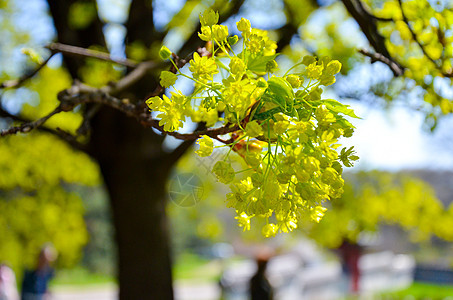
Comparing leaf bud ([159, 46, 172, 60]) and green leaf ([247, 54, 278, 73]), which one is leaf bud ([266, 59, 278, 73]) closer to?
green leaf ([247, 54, 278, 73])

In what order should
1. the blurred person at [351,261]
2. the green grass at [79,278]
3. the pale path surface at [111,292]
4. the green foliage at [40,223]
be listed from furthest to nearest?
the green grass at [79,278] < the pale path surface at [111,292] < the blurred person at [351,261] < the green foliage at [40,223]

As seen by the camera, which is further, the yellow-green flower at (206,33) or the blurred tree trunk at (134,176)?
the blurred tree trunk at (134,176)

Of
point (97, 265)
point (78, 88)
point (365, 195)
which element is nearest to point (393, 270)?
point (365, 195)

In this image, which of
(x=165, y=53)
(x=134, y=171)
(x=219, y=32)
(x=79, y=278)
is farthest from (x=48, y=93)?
(x=79, y=278)

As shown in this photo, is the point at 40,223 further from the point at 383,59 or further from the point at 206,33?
the point at 206,33

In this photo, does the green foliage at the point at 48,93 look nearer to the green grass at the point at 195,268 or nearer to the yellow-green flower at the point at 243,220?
the yellow-green flower at the point at 243,220

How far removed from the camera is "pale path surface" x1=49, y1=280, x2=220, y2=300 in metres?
13.0

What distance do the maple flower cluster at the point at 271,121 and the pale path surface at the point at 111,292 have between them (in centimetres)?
1195

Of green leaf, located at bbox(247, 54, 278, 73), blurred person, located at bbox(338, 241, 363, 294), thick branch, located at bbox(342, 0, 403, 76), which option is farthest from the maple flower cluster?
blurred person, located at bbox(338, 241, 363, 294)

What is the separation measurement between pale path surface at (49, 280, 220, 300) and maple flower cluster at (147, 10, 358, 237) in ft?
39.2

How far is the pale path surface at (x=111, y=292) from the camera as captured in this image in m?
13.0

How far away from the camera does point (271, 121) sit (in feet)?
3.09

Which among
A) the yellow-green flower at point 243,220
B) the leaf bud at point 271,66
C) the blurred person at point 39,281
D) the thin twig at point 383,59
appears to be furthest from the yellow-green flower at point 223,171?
the blurred person at point 39,281

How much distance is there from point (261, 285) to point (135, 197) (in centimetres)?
325
